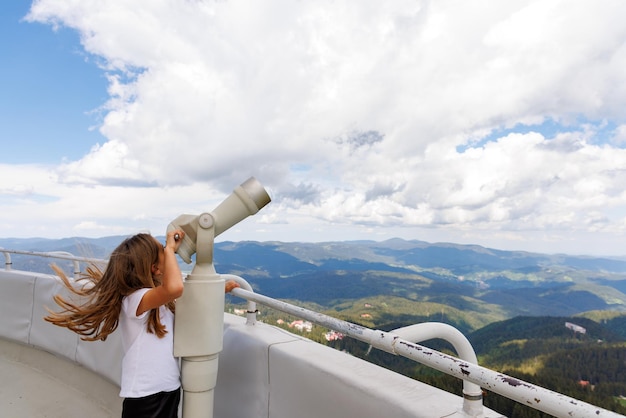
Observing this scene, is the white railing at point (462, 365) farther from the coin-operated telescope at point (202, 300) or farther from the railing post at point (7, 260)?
the railing post at point (7, 260)

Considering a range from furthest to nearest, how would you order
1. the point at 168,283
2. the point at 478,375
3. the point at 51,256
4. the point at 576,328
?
the point at 576,328
the point at 51,256
the point at 168,283
the point at 478,375

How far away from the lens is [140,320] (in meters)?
1.79

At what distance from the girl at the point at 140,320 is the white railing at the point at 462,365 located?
0.52 metres

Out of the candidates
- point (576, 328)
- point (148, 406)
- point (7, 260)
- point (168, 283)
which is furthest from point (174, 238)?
point (576, 328)

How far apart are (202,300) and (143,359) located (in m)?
0.38

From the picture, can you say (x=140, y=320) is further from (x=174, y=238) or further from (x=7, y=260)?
(x=7, y=260)

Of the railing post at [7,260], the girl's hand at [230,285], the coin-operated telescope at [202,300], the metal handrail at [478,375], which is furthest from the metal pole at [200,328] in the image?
the railing post at [7,260]

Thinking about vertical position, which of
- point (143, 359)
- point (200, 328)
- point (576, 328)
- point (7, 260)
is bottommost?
point (576, 328)

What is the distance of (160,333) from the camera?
5.85 feet

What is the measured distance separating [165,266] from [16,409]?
2527mm

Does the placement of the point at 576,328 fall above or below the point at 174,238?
below

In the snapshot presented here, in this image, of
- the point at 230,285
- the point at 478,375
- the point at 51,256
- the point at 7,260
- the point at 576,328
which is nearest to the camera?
the point at 478,375

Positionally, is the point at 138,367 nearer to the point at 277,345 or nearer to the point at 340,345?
the point at 277,345

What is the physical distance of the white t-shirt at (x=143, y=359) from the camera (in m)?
1.75
